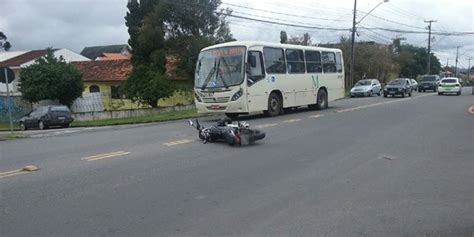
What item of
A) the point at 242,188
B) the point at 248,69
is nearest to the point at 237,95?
the point at 248,69

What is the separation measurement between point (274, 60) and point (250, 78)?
221 cm

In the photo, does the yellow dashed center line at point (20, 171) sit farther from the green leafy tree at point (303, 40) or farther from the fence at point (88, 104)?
the green leafy tree at point (303, 40)

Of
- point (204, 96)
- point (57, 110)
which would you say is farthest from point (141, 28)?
point (204, 96)

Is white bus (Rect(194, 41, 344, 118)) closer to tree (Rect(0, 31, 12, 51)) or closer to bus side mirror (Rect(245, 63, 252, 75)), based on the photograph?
bus side mirror (Rect(245, 63, 252, 75))

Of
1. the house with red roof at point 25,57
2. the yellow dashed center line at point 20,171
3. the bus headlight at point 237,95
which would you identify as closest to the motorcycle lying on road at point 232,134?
the yellow dashed center line at point 20,171

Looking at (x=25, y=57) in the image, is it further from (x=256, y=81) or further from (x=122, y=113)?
(x=256, y=81)

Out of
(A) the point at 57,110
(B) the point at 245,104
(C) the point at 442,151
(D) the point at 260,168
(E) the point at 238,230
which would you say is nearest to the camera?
(E) the point at 238,230

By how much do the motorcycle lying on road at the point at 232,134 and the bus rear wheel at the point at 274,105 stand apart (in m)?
8.18

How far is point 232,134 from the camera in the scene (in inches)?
452

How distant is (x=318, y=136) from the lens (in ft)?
44.0

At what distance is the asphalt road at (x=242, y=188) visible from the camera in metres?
5.62

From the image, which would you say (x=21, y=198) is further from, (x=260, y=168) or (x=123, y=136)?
(x=123, y=136)

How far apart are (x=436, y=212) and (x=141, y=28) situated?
111 ft

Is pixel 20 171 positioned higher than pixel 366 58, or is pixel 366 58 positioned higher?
pixel 366 58
